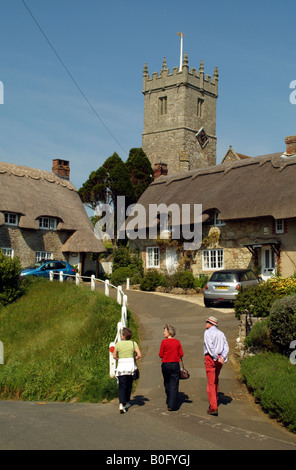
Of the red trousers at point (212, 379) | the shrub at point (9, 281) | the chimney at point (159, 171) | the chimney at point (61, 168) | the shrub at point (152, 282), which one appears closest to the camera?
the red trousers at point (212, 379)

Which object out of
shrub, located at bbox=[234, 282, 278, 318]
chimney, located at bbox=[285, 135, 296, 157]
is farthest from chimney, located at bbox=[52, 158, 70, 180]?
shrub, located at bbox=[234, 282, 278, 318]

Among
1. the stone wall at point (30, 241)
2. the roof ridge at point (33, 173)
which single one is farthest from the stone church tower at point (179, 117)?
the stone wall at point (30, 241)

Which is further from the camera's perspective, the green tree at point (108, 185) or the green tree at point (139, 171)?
the green tree at point (139, 171)

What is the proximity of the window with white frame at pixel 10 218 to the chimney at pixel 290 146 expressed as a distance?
56.4ft

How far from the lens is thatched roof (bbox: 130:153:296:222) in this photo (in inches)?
1001

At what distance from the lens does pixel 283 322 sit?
11328 mm

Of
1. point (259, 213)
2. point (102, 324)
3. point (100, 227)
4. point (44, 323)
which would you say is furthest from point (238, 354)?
point (100, 227)

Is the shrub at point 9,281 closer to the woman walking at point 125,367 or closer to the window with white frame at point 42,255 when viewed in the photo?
the window with white frame at point 42,255

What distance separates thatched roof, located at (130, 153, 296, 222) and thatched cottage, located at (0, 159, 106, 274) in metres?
5.02

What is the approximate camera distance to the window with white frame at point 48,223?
3472 cm

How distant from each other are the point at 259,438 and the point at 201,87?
58.3m

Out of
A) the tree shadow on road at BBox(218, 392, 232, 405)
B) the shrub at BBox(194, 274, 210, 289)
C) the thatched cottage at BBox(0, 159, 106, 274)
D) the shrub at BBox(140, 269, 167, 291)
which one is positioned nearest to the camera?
the tree shadow on road at BBox(218, 392, 232, 405)

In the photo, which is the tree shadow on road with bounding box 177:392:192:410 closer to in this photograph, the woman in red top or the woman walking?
the woman in red top
